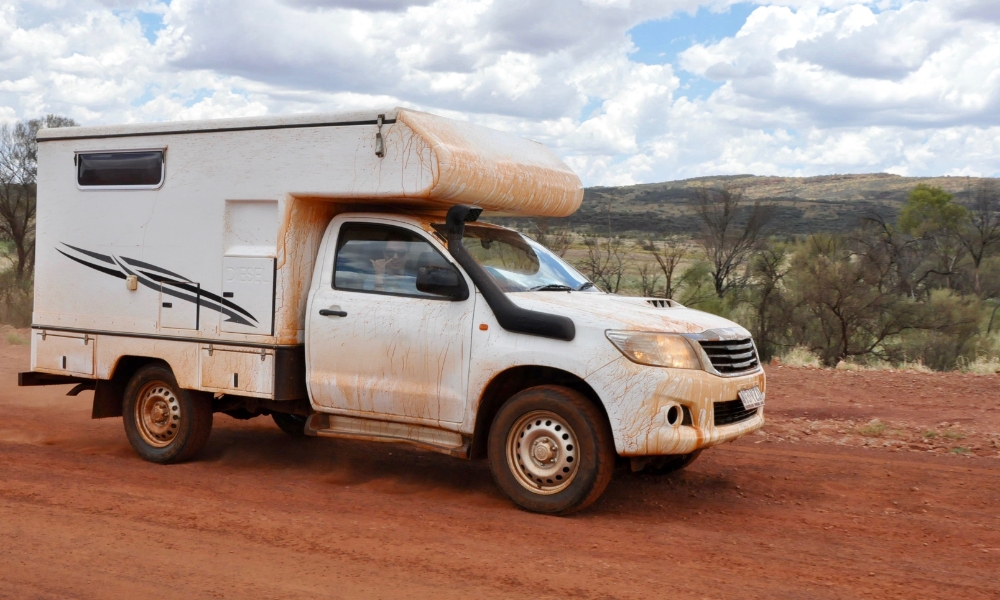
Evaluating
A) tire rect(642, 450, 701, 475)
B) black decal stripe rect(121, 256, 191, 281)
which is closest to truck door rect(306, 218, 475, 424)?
black decal stripe rect(121, 256, 191, 281)

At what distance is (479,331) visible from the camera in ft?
22.5

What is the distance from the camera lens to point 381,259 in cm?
744

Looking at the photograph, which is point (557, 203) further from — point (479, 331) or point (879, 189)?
point (879, 189)

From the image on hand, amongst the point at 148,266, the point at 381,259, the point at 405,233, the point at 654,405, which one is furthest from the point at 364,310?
the point at 654,405

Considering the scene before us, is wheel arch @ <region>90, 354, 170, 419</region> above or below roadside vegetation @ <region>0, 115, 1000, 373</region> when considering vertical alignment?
below

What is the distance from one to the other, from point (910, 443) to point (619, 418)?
4346 mm

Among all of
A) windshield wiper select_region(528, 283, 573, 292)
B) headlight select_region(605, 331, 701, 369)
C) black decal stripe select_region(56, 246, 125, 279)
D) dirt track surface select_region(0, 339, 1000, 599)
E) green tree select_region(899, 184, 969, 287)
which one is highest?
green tree select_region(899, 184, 969, 287)

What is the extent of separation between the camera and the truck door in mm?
7012

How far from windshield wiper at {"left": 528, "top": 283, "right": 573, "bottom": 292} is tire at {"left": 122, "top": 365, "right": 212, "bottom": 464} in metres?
3.12

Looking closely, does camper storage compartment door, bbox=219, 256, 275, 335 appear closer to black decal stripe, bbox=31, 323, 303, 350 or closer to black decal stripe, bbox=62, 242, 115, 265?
black decal stripe, bbox=31, 323, 303, 350

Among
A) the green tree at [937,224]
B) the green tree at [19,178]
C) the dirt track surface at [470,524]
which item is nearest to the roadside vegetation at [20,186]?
the green tree at [19,178]

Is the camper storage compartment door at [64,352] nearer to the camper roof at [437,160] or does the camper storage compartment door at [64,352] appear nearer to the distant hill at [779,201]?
the camper roof at [437,160]

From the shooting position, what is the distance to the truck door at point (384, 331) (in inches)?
276

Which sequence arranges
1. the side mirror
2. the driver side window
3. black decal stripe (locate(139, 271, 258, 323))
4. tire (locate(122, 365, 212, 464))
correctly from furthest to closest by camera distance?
1. tire (locate(122, 365, 212, 464))
2. black decal stripe (locate(139, 271, 258, 323))
3. the driver side window
4. the side mirror
